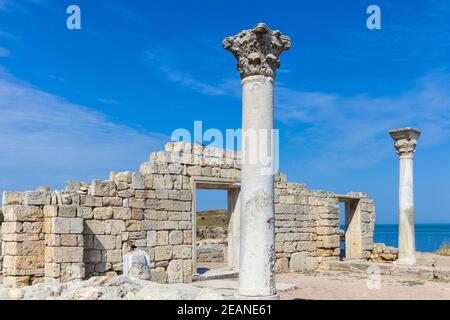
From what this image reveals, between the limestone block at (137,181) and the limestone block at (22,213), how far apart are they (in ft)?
7.05

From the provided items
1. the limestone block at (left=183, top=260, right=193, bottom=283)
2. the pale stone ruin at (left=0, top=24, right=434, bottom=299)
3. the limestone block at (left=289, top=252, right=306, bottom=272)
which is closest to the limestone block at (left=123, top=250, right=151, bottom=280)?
the pale stone ruin at (left=0, top=24, right=434, bottom=299)

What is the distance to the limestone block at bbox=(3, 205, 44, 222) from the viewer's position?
32.0 ft

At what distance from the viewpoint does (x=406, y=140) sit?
1502 cm

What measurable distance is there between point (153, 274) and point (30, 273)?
9.16 ft

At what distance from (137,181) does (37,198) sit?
7.50ft

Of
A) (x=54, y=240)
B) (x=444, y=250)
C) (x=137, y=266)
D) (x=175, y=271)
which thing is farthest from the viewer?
(x=444, y=250)

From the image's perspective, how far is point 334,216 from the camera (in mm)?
16688

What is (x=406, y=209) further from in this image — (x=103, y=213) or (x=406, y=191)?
(x=103, y=213)

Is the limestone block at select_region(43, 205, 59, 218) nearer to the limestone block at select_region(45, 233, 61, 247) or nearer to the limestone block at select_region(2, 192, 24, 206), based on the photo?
the limestone block at select_region(45, 233, 61, 247)

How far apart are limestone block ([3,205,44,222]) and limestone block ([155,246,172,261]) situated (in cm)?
288

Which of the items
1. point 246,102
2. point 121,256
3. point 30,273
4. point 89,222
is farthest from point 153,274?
point 246,102

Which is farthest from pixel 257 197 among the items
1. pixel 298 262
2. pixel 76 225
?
pixel 298 262

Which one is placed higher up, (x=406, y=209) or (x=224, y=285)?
(x=406, y=209)

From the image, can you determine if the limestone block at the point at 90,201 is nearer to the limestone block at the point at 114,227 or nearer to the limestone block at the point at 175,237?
the limestone block at the point at 114,227
